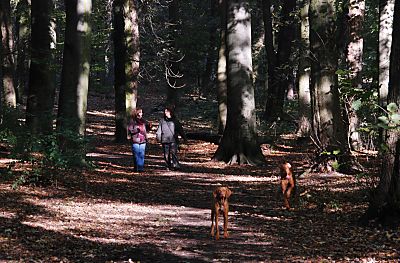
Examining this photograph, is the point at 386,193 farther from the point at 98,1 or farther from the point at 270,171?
the point at 98,1

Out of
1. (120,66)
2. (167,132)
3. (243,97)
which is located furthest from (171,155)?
(120,66)

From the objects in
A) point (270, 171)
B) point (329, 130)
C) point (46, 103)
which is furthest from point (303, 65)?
point (46, 103)

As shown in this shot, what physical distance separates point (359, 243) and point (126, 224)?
12.1 feet

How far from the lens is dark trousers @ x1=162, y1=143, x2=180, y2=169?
54.2 feet

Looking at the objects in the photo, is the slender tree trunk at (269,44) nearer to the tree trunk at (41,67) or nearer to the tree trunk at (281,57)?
the tree trunk at (281,57)

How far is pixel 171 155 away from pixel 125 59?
25.1 feet

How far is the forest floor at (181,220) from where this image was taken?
7.16 m

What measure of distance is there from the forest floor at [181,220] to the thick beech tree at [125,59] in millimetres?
7331

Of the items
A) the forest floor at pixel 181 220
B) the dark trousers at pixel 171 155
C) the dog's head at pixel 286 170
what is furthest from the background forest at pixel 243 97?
the dark trousers at pixel 171 155

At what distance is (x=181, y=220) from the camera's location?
963 centimetres

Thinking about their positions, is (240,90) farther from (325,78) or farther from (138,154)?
(325,78)

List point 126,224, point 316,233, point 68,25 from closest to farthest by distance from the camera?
point 316,233 → point 126,224 → point 68,25

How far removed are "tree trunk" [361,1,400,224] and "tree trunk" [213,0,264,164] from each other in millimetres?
9411

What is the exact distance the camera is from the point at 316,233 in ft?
27.3
